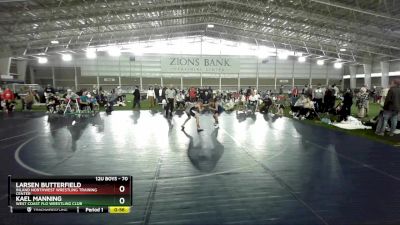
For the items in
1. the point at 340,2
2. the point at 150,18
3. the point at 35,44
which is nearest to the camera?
the point at 340,2

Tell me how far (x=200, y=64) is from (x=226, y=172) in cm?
2972

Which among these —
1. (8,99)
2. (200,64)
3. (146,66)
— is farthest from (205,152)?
(146,66)

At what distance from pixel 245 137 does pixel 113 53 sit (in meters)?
37.2

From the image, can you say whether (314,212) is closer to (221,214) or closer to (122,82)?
(221,214)

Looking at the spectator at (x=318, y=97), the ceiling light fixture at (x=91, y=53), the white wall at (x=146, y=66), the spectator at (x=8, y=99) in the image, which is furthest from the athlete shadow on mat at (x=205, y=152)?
the ceiling light fixture at (x=91, y=53)

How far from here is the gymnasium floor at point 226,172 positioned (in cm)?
355

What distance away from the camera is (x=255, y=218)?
3.48m

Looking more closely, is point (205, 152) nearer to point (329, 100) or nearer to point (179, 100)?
point (329, 100)

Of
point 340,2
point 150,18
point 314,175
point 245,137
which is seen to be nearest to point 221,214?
point 314,175
